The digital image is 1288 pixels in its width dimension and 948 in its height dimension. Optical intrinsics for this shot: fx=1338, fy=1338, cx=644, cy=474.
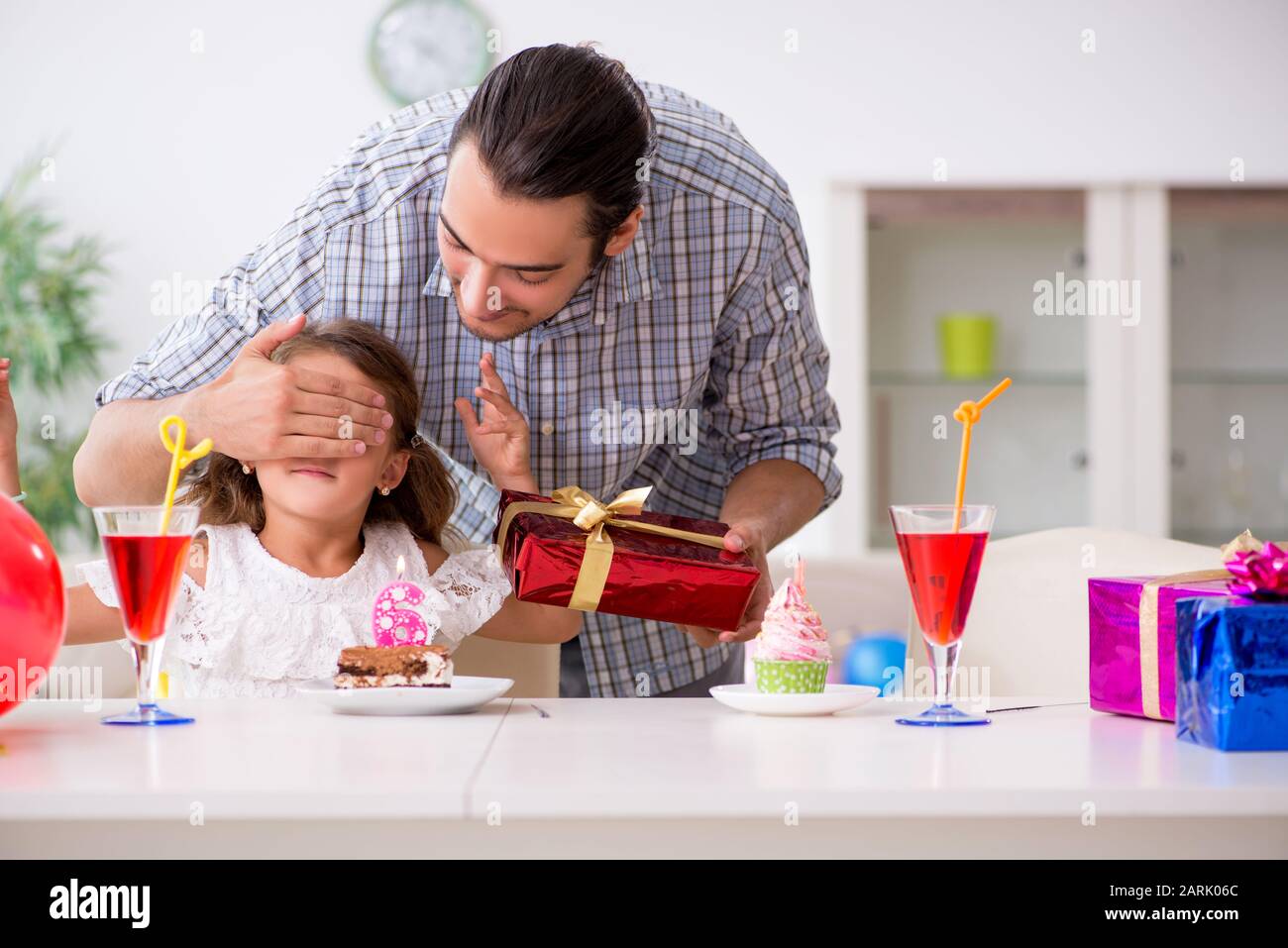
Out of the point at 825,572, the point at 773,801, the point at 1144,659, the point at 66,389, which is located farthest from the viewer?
the point at 66,389

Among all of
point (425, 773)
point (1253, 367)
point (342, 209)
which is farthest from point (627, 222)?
point (1253, 367)

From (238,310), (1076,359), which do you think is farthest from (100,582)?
(1076,359)

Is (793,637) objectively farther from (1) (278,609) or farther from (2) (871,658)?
(2) (871,658)

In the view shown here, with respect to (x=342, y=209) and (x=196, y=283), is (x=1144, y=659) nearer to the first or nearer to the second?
(x=342, y=209)

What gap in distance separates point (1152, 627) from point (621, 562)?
0.51m

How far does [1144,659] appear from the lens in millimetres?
1108

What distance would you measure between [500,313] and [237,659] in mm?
555

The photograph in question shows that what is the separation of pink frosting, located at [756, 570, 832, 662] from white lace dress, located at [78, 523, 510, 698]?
57 cm

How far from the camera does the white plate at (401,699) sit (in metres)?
1.13

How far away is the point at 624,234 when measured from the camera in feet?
5.86

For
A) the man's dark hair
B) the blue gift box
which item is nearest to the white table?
the blue gift box

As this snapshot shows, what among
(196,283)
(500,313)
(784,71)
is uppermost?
(784,71)

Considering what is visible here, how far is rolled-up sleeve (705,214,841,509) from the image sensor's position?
1987 mm

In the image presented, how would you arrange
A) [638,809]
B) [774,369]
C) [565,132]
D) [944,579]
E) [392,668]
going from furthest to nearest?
[774,369] → [565,132] → [392,668] → [944,579] → [638,809]
